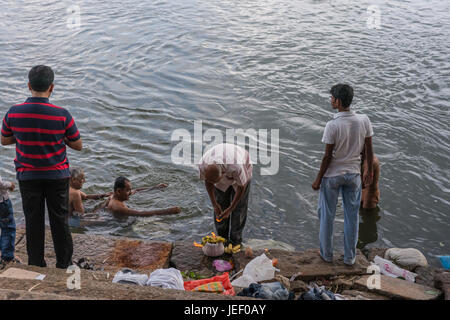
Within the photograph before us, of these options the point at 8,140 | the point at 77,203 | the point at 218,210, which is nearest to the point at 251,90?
the point at 77,203

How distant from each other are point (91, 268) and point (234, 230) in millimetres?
1724

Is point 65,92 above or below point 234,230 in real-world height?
above

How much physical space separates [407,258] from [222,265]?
2317 millimetres

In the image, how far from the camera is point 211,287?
4566mm

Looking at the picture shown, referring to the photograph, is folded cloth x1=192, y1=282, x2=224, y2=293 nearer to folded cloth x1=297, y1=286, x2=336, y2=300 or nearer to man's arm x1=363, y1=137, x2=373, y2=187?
folded cloth x1=297, y1=286, x2=336, y2=300

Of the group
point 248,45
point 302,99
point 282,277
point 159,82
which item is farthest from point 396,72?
point 282,277

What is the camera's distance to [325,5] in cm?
1952

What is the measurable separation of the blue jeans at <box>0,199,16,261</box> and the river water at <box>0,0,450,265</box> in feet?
6.11

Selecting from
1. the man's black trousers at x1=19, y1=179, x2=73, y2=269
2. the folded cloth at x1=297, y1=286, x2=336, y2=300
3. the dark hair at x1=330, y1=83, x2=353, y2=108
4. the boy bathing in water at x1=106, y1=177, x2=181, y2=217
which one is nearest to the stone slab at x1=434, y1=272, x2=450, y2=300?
the folded cloth at x1=297, y1=286, x2=336, y2=300

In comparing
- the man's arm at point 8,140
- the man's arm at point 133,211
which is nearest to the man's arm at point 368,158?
the man's arm at point 133,211

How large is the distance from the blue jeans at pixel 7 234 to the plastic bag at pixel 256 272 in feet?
8.02

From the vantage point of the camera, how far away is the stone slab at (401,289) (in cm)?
484

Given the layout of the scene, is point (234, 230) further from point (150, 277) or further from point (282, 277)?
point (150, 277)

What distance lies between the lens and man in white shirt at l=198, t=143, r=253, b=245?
16.8ft
